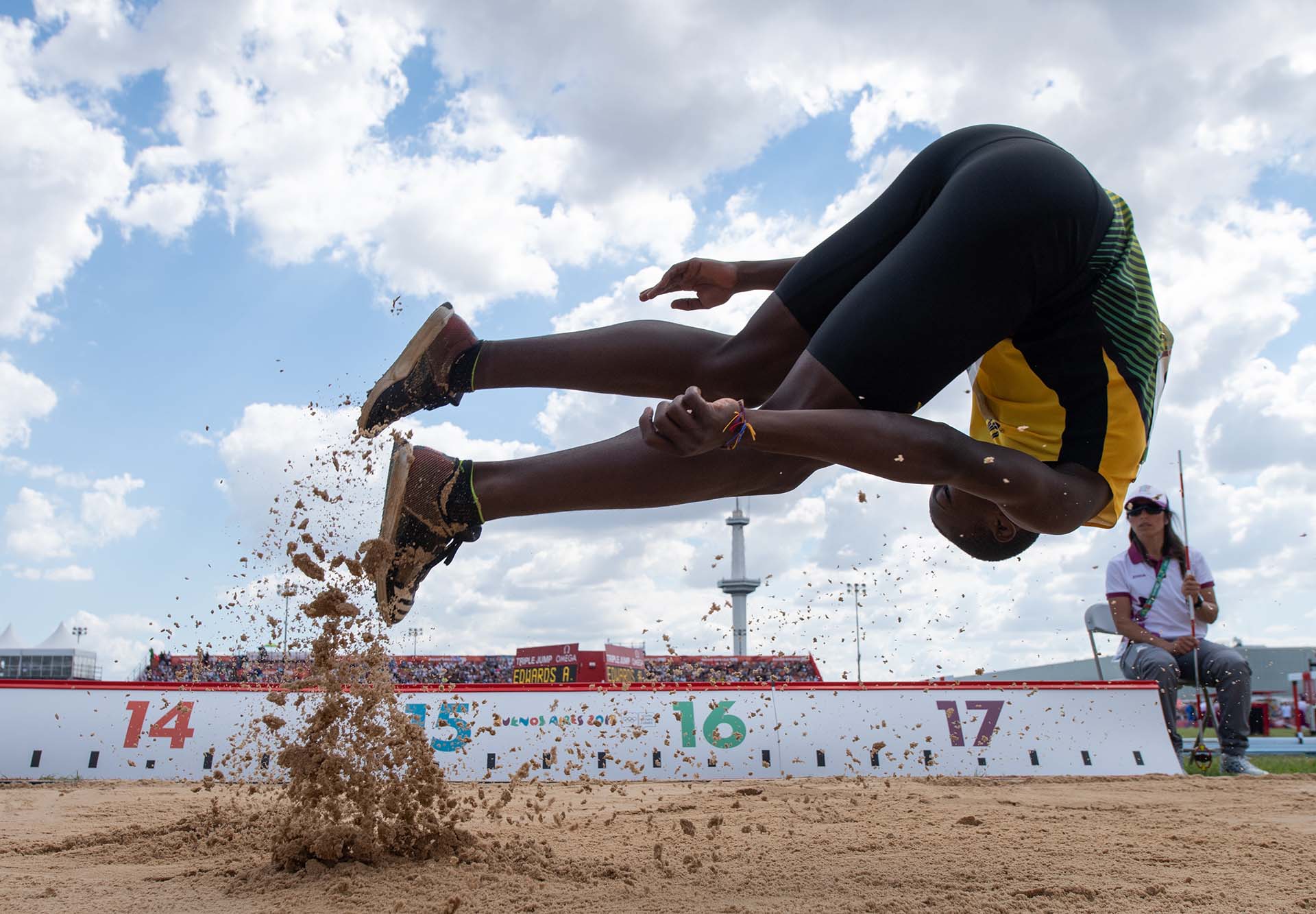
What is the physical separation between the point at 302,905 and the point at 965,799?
2.67 meters

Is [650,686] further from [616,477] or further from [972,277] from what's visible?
[972,277]

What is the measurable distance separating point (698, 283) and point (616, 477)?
868 millimetres

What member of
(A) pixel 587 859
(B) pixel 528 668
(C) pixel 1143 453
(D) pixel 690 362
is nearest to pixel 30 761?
(A) pixel 587 859

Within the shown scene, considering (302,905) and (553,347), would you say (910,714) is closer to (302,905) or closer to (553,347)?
(553,347)

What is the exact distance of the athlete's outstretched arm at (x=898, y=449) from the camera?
1.74m

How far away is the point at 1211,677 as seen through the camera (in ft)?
17.6

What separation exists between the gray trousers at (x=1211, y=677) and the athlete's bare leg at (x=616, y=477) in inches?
167

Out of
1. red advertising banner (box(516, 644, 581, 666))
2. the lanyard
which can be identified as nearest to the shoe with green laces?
the lanyard

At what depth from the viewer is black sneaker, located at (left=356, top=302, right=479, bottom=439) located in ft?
8.23

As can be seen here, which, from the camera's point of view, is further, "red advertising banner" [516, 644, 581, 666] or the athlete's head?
"red advertising banner" [516, 644, 581, 666]

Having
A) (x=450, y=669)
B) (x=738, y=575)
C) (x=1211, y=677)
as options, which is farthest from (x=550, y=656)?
(x=738, y=575)

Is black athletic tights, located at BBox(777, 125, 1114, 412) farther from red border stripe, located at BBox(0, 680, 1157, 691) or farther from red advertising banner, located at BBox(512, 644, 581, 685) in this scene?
red advertising banner, located at BBox(512, 644, 581, 685)

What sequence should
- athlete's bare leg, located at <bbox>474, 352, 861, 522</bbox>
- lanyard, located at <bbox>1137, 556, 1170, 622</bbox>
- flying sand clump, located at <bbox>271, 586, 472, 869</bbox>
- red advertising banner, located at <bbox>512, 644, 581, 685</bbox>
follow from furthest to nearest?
red advertising banner, located at <bbox>512, 644, 581, 685</bbox> → lanyard, located at <bbox>1137, 556, 1170, 622</bbox> → athlete's bare leg, located at <bbox>474, 352, 861, 522</bbox> → flying sand clump, located at <bbox>271, 586, 472, 869</bbox>

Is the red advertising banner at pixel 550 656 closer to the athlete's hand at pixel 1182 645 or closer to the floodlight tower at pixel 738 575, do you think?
the athlete's hand at pixel 1182 645
